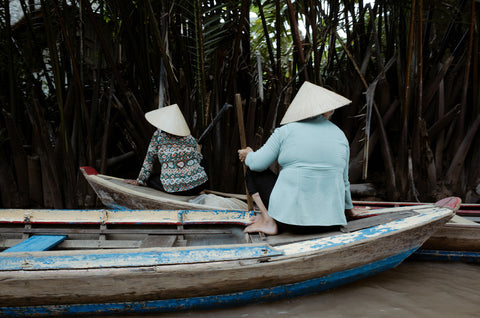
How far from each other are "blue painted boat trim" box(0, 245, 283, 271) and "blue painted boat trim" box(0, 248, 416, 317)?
231 millimetres

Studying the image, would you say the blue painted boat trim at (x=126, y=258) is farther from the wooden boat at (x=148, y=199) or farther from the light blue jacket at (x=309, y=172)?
the wooden boat at (x=148, y=199)

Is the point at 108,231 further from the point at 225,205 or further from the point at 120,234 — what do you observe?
the point at 225,205

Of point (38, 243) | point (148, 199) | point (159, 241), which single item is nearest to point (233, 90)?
point (148, 199)

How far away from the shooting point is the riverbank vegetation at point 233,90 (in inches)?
137

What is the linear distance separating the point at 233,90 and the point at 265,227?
2.09 metres

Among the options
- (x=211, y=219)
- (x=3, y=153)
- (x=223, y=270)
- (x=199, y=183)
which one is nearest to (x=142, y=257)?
(x=223, y=270)

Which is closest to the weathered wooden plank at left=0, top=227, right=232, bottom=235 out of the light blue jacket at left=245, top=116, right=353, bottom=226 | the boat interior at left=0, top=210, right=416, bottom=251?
the boat interior at left=0, top=210, right=416, bottom=251

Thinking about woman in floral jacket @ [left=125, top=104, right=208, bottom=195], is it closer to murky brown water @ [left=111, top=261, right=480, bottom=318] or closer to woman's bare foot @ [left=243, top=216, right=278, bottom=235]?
woman's bare foot @ [left=243, top=216, right=278, bottom=235]

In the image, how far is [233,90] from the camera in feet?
13.0

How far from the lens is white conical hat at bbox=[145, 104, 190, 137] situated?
3.03m

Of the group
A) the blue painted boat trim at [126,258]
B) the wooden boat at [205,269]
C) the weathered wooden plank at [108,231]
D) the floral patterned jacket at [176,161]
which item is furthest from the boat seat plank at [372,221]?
the floral patterned jacket at [176,161]

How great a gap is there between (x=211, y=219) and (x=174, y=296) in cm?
82

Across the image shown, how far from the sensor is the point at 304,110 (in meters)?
2.02

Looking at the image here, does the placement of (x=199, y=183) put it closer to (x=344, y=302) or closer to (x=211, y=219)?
(x=211, y=219)
